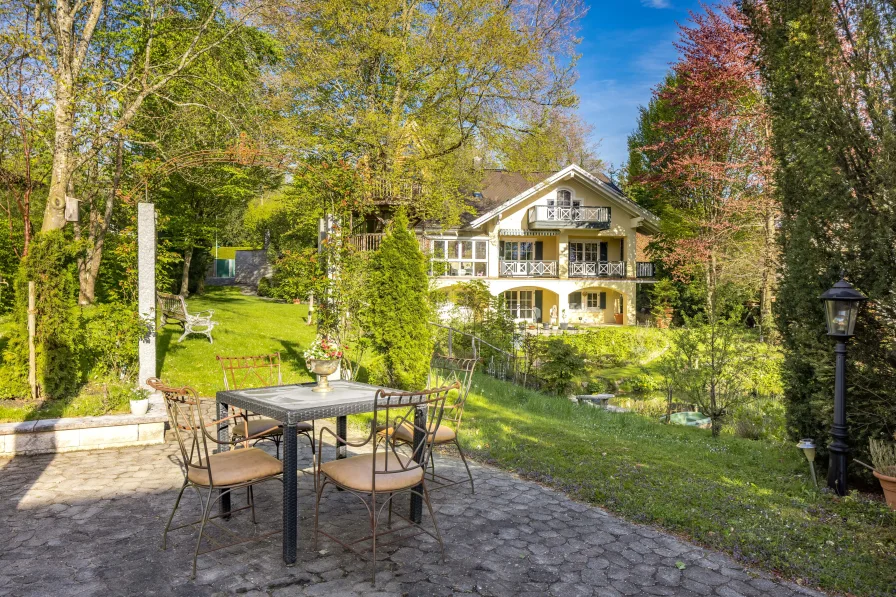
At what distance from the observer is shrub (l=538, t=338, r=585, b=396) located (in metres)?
10.7

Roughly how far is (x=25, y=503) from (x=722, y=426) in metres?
8.79

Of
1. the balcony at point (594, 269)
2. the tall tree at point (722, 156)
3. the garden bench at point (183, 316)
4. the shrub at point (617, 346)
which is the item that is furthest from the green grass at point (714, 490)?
the balcony at point (594, 269)

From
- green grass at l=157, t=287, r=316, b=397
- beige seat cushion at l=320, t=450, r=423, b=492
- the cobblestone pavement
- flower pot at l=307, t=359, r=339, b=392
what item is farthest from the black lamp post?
green grass at l=157, t=287, r=316, b=397

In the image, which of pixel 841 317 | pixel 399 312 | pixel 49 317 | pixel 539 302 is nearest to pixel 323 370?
pixel 399 312

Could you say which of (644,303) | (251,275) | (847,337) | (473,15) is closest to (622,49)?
(473,15)

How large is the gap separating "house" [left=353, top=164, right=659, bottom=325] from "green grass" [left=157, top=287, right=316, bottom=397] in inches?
351

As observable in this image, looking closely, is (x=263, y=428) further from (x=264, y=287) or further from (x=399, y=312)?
(x=264, y=287)

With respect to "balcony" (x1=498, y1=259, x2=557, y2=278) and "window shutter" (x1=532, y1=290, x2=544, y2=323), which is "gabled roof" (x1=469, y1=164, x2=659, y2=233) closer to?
"balcony" (x1=498, y1=259, x2=557, y2=278)

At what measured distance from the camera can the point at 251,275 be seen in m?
32.2

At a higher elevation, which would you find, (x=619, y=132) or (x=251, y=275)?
(x=619, y=132)

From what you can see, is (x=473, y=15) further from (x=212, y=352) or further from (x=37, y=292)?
(x=37, y=292)

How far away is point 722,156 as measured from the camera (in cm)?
2030

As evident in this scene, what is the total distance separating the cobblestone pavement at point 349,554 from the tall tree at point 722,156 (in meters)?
15.7

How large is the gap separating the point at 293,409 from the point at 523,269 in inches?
866
